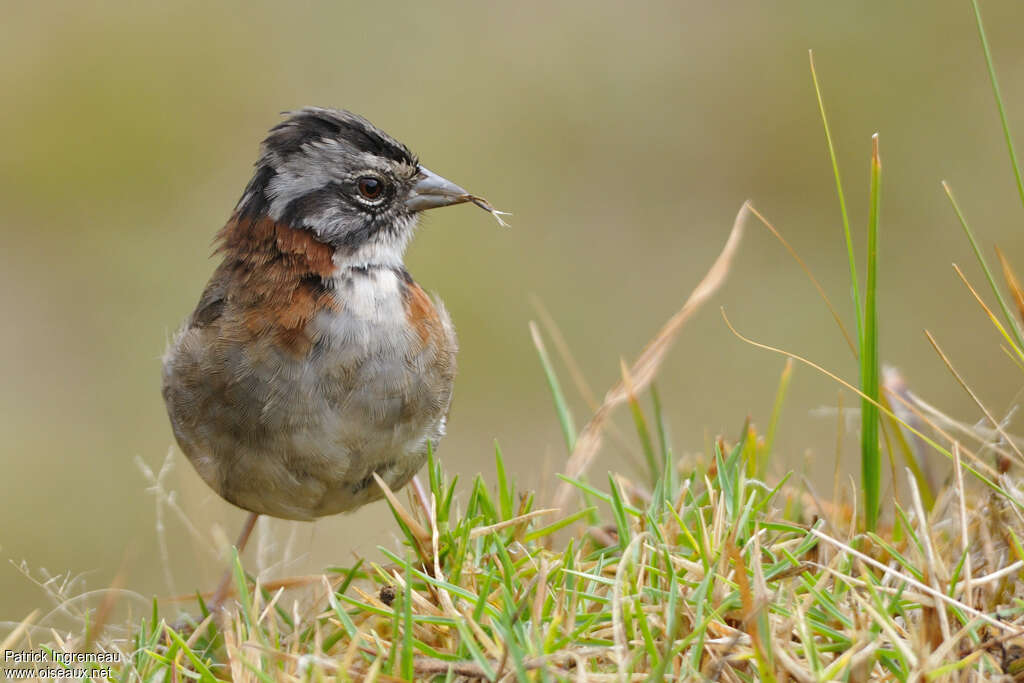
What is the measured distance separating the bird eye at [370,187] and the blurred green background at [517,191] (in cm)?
271

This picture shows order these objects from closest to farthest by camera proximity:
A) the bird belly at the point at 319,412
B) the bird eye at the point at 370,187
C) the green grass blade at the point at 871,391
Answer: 1. the green grass blade at the point at 871,391
2. the bird belly at the point at 319,412
3. the bird eye at the point at 370,187

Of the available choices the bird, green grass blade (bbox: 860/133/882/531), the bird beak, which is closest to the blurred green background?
the bird beak

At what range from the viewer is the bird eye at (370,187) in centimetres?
435

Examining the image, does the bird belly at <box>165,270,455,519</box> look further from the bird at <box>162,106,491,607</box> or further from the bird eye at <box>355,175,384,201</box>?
the bird eye at <box>355,175,384,201</box>

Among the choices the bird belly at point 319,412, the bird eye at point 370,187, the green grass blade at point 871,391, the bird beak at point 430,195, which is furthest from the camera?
the bird beak at point 430,195

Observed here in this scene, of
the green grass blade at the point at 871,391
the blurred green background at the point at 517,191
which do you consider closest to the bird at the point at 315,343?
the green grass blade at the point at 871,391

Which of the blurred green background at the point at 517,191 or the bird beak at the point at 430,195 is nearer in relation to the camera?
the bird beak at the point at 430,195

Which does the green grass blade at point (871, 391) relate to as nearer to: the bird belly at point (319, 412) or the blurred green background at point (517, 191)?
the bird belly at point (319, 412)

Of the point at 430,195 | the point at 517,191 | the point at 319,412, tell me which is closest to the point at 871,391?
the point at 319,412

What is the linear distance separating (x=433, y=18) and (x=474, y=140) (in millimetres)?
1418

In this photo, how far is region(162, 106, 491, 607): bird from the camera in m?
3.94

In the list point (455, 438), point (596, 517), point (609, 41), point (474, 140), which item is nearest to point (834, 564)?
point (596, 517)

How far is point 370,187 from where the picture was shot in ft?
14.3

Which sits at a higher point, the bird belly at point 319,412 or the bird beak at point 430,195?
the bird beak at point 430,195
